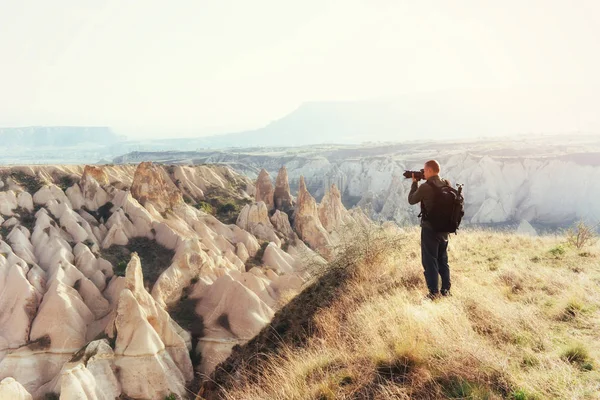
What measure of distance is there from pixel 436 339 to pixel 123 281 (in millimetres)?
20814

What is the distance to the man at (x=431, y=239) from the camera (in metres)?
5.77

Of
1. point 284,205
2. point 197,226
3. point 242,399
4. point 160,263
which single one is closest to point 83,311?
point 160,263

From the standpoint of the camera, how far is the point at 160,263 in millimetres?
24984

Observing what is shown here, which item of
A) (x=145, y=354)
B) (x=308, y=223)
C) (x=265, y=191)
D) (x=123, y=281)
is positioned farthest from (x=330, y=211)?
(x=145, y=354)

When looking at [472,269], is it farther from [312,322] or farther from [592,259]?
[312,322]

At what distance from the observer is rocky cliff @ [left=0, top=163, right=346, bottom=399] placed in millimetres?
15594

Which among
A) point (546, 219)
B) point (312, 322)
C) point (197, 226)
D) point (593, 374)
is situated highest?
point (593, 374)

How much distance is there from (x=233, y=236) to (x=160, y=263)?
26.1ft

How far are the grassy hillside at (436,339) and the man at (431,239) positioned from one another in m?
0.27

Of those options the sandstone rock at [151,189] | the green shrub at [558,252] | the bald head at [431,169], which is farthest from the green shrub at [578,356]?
the sandstone rock at [151,189]

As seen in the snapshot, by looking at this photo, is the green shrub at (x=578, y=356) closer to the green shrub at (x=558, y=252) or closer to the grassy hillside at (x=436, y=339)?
the grassy hillside at (x=436, y=339)

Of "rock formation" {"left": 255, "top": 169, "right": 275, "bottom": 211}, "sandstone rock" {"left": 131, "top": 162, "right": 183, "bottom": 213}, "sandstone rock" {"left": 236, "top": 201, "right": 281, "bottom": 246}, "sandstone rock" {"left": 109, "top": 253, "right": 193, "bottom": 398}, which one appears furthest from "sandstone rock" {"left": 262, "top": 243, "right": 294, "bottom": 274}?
"rock formation" {"left": 255, "top": 169, "right": 275, "bottom": 211}

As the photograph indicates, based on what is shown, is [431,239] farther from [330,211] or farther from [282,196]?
[282,196]

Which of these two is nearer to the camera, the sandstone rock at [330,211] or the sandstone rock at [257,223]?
the sandstone rock at [257,223]
